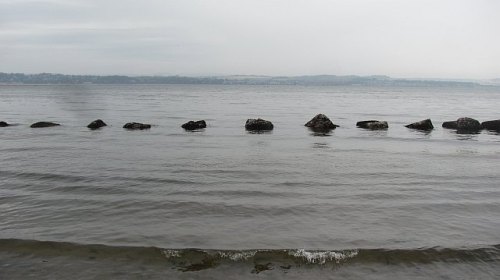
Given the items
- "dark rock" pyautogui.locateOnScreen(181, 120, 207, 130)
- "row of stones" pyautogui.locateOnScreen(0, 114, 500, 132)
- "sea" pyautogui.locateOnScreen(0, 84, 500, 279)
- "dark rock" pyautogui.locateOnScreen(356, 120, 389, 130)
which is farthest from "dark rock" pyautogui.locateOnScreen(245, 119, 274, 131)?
"sea" pyautogui.locateOnScreen(0, 84, 500, 279)

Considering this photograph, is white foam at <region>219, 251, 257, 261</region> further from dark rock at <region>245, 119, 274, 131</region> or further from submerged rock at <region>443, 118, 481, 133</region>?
submerged rock at <region>443, 118, 481, 133</region>

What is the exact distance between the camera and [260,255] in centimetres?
891

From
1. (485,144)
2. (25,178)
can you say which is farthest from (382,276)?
(485,144)

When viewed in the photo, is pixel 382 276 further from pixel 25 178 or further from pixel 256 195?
pixel 25 178

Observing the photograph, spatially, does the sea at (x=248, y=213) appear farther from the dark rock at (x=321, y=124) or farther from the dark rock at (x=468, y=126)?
the dark rock at (x=468, y=126)

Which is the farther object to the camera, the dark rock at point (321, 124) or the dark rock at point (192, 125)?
the dark rock at point (321, 124)

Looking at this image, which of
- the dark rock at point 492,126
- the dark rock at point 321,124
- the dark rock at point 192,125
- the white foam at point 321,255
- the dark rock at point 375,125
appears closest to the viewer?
the white foam at point 321,255

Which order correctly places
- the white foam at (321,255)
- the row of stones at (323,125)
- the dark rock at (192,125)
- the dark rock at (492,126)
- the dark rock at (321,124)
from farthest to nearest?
the dark rock at (492,126), the dark rock at (321,124), the dark rock at (192,125), the row of stones at (323,125), the white foam at (321,255)

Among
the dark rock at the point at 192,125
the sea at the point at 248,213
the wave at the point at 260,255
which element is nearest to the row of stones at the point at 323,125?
the dark rock at the point at 192,125

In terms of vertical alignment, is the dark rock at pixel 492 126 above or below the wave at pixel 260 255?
above

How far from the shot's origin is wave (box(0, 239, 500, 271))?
8.67 metres

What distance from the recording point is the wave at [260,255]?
8.67 meters

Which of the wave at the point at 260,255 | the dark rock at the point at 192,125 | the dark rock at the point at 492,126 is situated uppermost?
the dark rock at the point at 492,126

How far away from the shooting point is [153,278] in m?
8.01
